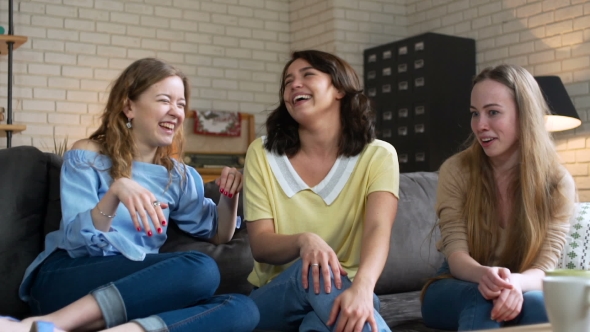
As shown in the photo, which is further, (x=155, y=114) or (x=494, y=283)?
(x=155, y=114)

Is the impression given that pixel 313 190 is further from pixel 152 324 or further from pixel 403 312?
pixel 152 324

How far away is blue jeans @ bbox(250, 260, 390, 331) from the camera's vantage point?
6.26ft

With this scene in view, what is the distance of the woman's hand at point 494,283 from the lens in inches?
74.2

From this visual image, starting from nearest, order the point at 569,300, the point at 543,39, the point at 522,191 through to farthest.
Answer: the point at 569,300 < the point at 522,191 < the point at 543,39

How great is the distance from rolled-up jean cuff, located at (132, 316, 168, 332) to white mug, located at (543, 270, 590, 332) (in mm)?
1053

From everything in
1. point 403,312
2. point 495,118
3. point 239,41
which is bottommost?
point 403,312

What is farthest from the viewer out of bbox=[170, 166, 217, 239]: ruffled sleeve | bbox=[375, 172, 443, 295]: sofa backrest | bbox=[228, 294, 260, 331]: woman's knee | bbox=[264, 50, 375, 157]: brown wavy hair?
bbox=[375, 172, 443, 295]: sofa backrest

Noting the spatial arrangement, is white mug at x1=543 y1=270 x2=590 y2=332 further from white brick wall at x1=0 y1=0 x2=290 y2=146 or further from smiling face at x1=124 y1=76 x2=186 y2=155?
white brick wall at x1=0 y1=0 x2=290 y2=146

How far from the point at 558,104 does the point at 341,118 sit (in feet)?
8.67

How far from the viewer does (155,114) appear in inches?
93.7

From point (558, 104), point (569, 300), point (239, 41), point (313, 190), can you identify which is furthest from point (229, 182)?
point (239, 41)

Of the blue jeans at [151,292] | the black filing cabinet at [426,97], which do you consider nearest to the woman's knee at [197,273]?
the blue jeans at [151,292]

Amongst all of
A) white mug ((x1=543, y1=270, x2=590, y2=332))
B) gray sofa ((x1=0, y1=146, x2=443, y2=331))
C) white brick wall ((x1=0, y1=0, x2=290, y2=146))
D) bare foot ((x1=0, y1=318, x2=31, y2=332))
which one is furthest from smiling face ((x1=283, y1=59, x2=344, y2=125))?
white brick wall ((x1=0, y1=0, x2=290, y2=146))

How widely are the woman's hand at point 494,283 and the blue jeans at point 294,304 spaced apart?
0.27 metres
